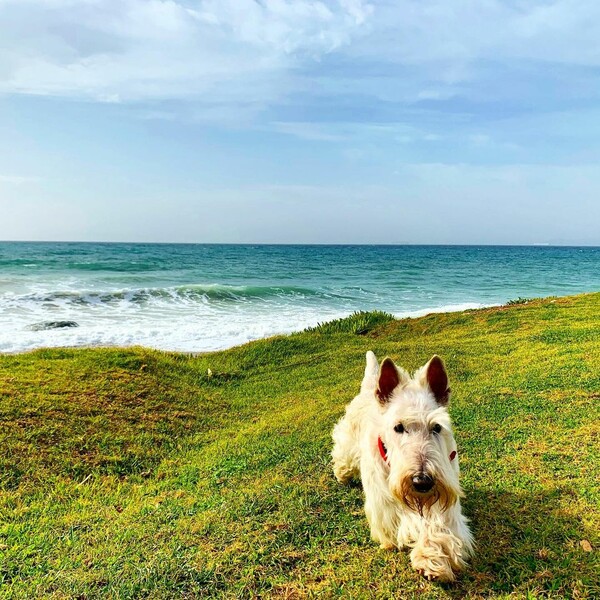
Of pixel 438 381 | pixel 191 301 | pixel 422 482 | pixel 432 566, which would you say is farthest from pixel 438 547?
pixel 191 301

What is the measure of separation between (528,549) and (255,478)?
9.35 feet

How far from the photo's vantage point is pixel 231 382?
9.98 meters

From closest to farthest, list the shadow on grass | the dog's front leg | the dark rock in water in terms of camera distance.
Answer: the shadow on grass, the dog's front leg, the dark rock in water

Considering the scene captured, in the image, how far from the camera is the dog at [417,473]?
3.17 m

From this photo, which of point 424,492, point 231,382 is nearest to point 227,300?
point 231,382

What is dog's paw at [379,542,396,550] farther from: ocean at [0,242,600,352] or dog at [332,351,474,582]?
ocean at [0,242,600,352]

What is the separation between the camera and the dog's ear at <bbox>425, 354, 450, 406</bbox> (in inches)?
141

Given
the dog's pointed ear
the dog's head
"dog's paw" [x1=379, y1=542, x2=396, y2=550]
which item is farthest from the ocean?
the dog's head

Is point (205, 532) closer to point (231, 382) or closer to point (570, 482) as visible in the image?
point (570, 482)

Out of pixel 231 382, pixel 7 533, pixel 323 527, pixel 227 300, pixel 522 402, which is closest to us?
pixel 323 527

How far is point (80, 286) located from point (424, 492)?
34.9m

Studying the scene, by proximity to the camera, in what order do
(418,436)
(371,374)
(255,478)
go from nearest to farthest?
1. (418,436)
2. (371,374)
3. (255,478)

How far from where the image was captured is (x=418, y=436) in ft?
10.6

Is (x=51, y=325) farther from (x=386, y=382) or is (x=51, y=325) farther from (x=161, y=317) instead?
(x=386, y=382)
